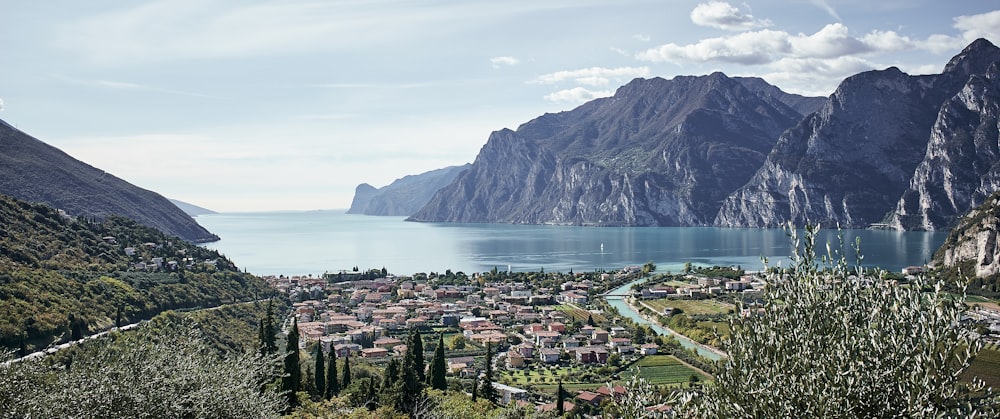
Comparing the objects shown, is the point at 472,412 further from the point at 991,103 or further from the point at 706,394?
the point at 991,103

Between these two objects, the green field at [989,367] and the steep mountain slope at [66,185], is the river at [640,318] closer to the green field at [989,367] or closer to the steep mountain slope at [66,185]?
the green field at [989,367]

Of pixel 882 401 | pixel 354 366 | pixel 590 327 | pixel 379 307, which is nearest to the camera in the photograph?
pixel 882 401

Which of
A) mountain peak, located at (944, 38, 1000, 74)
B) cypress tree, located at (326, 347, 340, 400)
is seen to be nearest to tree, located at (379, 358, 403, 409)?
cypress tree, located at (326, 347, 340, 400)

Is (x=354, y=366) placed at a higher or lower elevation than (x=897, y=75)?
lower

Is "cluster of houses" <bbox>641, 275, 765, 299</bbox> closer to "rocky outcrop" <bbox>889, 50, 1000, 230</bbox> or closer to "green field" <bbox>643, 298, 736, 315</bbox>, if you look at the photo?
"green field" <bbox>643, 298, 736, 315</bbox>

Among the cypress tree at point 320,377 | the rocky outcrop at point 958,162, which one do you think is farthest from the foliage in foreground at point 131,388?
the rocky outcrop at point 958,162

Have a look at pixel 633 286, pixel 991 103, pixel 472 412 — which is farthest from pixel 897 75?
pixel 472 412
